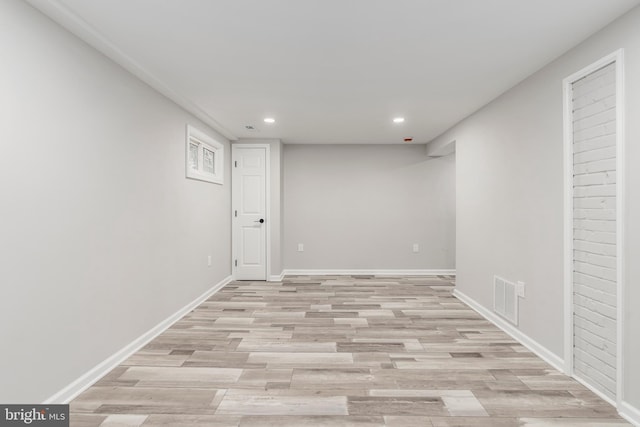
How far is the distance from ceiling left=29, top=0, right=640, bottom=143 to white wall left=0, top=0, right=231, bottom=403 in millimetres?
258

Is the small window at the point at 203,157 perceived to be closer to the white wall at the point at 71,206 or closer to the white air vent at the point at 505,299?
the white wall at the point at 71,206

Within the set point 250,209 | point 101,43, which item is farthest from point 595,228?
point 250,209

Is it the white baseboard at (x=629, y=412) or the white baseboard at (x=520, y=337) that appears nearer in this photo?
the white baseboard at (x=629, y=412)

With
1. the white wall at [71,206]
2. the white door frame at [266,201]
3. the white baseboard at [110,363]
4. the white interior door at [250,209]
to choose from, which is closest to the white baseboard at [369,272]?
the white interior door at [250,209]

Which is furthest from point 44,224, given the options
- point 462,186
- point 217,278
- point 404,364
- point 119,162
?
point 462,186

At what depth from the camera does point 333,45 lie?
7.75 ft

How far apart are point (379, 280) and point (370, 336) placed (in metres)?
2.54

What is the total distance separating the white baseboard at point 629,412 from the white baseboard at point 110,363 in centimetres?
332

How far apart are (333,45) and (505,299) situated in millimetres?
2836

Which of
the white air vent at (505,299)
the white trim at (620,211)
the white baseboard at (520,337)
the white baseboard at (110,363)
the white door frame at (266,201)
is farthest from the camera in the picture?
the white door frame at (266,201)

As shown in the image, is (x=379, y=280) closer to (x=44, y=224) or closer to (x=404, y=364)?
(x=404, y=364)

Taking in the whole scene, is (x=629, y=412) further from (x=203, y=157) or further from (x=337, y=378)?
(x=203, y=157)

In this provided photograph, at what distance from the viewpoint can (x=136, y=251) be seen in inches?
114

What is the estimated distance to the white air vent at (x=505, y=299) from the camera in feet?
10.4
